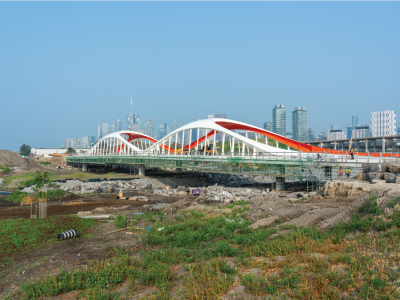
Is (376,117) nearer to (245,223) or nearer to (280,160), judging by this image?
(280,160)

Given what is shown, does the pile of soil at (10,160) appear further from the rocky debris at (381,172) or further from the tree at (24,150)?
the tree at (24,150)

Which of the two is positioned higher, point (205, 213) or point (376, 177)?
point (376, 177)

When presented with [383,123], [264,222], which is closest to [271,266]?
[264,222]

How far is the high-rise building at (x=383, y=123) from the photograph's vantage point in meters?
181

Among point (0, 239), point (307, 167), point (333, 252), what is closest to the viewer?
point (333, 252)

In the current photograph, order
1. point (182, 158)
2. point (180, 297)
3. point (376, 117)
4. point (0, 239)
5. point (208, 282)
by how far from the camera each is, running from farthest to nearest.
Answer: point (376, 117), point (182, 158), point (0, 239), point (208, 282), point (180, 297)

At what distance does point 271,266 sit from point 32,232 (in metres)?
12.5

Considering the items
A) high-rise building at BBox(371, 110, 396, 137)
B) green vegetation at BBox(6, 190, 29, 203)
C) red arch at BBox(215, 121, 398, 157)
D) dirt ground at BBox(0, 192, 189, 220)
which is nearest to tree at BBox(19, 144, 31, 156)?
dirt ground at BBox(0, 192, 189, 220)

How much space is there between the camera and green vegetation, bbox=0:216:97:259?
13.7 m

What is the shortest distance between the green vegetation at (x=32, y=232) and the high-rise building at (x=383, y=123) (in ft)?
656

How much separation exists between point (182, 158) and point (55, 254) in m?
29.6

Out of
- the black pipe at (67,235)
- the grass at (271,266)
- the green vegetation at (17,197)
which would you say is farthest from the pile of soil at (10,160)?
the grass at (271,266)

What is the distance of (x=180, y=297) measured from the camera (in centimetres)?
809

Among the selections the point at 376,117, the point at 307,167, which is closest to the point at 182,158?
the point at 307,167
